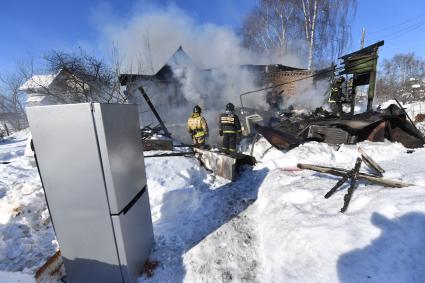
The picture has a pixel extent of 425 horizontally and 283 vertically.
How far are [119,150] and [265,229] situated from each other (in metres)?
2.32

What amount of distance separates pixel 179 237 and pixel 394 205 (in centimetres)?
277

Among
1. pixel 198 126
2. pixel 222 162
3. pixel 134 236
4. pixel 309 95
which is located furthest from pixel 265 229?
pixel 309 95

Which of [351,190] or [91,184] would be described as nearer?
[91,184]

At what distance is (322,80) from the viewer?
59.9 ft

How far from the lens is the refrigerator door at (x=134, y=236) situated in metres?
2.22

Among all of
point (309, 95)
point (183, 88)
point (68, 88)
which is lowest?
point (309, 95)

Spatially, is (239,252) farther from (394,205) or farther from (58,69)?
(58,69)

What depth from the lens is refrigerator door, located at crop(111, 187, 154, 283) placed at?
7.30 feet

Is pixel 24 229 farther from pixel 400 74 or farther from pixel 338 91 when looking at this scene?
pixel 400 74

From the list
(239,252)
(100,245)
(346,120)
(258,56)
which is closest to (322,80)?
(258,56)

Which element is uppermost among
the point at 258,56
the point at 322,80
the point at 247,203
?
the point at 258,56

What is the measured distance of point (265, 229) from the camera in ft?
10.7

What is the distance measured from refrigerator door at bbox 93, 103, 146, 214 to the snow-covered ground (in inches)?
43.3

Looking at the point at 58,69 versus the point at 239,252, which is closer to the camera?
the point at 239,252
